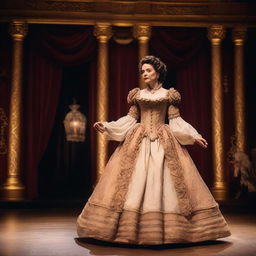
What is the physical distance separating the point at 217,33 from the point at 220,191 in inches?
101

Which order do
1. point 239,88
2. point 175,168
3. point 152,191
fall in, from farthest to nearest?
point 239,88 < point 175,168 < point 152,191

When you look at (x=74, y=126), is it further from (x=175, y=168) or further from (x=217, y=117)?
(x=175, y=168)

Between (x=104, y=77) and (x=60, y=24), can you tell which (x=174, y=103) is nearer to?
(x=104, y=77)

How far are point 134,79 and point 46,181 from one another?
273cm

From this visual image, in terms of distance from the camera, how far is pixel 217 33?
25.5 ft

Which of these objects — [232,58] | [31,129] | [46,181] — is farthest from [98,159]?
[232,58]

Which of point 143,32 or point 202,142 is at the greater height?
point 143,32

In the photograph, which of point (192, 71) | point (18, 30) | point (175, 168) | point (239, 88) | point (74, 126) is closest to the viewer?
point (175, 168)

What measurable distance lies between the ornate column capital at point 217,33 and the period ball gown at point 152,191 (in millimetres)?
4630

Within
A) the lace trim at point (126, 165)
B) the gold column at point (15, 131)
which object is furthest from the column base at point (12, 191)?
the lace trim at point (126, 165)

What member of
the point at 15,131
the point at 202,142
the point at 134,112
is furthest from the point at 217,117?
the point at 202,142

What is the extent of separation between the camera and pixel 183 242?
3.00 metres

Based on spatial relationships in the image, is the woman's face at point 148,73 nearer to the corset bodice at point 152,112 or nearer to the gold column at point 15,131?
the corset bodice at point 152,112

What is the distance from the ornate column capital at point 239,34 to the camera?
310 inches
